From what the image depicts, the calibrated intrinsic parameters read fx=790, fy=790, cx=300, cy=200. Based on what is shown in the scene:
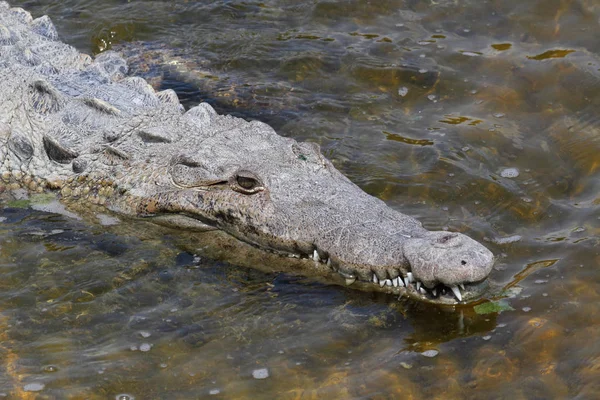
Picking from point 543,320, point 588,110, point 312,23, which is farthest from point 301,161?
point 312,23

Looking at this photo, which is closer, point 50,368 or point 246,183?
point 50,368

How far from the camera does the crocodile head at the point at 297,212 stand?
15.6ft

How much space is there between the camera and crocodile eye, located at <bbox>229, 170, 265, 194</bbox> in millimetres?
5828

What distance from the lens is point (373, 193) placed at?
6.55 m

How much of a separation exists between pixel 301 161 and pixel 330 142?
1362 millimetres

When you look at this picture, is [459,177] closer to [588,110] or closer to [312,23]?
[588,110]

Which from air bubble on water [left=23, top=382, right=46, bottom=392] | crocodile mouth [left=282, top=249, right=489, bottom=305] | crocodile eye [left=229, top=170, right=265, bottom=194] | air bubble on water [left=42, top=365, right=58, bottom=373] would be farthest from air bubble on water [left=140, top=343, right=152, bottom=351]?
crocodile eye [left=229, top=170, right=265, bottom=194]

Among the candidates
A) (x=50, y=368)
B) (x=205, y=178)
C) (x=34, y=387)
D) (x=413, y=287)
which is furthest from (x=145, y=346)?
(x=413, y=287)

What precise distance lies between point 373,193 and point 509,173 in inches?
46.4

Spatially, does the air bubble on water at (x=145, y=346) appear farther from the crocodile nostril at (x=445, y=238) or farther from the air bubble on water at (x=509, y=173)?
the air bubble on water at (x=509, y=173)

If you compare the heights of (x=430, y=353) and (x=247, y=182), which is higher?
(x=247, y=182)

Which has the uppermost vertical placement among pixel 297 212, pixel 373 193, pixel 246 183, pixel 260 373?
pixel 246 183

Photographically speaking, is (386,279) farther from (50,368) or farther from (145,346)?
(50,368)

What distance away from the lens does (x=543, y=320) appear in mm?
4906
